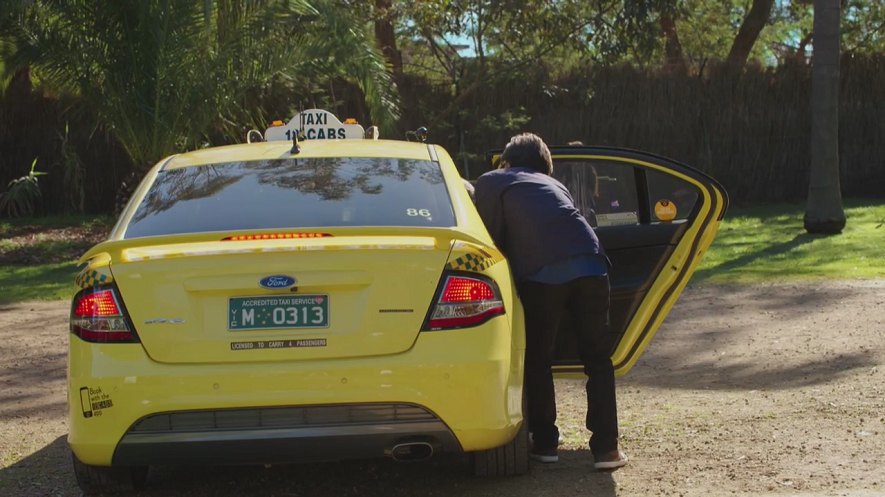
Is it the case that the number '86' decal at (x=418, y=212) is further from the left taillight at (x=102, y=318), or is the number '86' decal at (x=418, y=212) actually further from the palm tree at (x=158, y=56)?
the palm tree at (x=158, y=56)

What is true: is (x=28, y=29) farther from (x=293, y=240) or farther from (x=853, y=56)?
(x=853, y=56)

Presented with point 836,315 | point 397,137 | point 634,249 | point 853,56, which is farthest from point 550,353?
point 853,56

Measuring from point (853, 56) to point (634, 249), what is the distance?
690 inches

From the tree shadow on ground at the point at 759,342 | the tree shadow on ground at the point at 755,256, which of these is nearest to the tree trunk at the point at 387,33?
the tree shadow on ground at the point at 755,256

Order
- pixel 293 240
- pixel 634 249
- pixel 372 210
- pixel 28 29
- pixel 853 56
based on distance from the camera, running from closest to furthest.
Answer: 1. pixel 293 240
2. pixel 372 210
3. pixel 634 249
4. pixel 28 29
5. pixel 853 56

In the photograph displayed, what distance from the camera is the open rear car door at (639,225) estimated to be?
6312 mm

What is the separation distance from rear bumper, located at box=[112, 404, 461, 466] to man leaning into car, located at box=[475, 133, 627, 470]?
3.60ft

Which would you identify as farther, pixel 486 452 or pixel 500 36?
pixel 500 36

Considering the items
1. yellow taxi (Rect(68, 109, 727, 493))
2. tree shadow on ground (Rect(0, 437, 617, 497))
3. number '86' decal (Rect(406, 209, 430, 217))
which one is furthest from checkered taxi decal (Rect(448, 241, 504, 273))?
tree shadow on ground (Rect(0, 437, 617, 497))

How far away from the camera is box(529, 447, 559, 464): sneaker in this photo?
5812 millimetres

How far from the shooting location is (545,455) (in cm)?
583

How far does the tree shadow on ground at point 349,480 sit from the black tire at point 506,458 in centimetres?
6

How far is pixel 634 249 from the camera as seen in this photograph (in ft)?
21.5

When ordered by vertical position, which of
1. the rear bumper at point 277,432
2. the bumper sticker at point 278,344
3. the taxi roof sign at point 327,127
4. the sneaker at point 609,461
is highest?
the taxi roof sign at point 327,127
